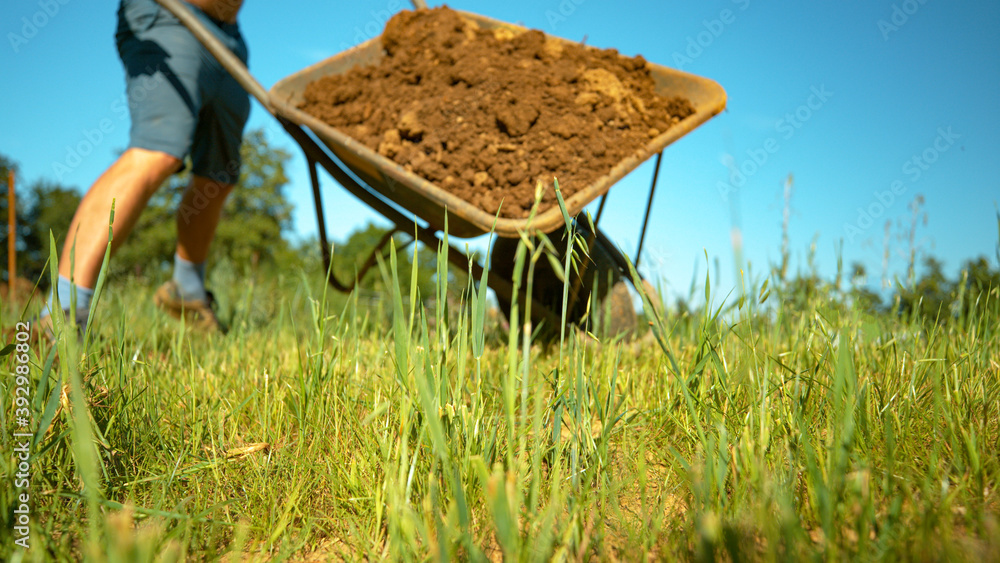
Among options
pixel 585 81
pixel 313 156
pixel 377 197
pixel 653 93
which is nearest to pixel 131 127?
pixel 313 156

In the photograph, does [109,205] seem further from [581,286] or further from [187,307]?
[581,286]

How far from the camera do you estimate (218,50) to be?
2.07 meters

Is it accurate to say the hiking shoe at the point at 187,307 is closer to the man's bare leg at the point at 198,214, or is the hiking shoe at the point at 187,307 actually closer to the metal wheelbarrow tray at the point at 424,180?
the man's bare leg at the point at 198,214

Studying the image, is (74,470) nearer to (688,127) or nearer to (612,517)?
(612,517)

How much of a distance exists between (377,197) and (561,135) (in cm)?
84

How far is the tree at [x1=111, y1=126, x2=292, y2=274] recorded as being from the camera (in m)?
20.3

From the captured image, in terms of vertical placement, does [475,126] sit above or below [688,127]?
below

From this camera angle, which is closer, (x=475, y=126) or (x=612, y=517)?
(x=612, y=517)

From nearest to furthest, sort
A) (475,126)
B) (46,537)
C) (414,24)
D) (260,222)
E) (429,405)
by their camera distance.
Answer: (429,405) < (46,537) < (475,126) < (414,24) < (260,222)

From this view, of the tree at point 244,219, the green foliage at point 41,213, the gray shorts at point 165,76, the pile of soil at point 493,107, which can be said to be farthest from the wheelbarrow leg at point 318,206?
the green foliage at point 41,213

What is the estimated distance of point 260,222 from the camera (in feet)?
71.8

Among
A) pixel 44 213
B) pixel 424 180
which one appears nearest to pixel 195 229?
pixel 424 180

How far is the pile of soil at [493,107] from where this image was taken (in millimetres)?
1937

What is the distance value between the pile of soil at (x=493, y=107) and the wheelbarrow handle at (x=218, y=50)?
7.1 inches
